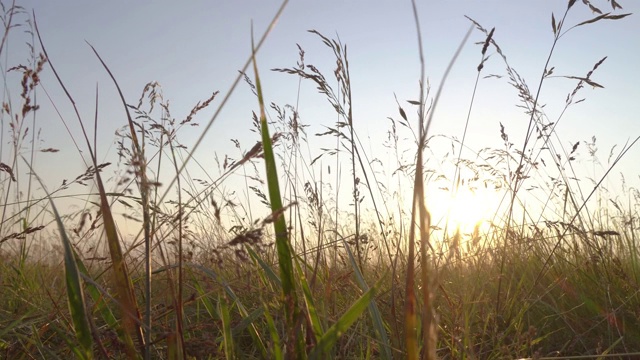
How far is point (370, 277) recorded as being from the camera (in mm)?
2822

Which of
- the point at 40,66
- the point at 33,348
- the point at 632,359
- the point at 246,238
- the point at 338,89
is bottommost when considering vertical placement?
the point at 632,359

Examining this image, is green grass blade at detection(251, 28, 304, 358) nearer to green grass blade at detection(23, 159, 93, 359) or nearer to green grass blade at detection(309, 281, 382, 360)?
green grass blade at detection(309, 281, 382, 360)

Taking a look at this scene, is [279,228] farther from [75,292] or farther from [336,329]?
[75,292]

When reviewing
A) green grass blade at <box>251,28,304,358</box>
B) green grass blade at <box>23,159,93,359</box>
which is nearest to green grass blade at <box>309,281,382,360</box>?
green grass blade at <box>251,28,304,358</box>

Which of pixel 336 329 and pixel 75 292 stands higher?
pixel 75 292

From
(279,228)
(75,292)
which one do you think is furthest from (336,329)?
(75,292)

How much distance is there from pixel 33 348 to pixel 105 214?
1015 mm

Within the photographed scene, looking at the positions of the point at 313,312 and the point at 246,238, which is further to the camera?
the point at 313,312

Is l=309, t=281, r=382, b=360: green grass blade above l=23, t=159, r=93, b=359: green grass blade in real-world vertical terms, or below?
below

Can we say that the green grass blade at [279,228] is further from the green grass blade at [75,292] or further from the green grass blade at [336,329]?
the green grass blade at [75,292]

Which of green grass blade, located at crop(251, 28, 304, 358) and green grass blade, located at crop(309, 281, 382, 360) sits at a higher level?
green grass blade, located at crop(251, 28, 304, 358)

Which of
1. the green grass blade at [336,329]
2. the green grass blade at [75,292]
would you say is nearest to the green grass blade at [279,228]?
the green grass blade at [336,329]

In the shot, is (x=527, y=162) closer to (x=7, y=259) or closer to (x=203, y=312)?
(x=203, y=312)

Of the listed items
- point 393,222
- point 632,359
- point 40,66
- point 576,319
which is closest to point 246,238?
point 632,359
